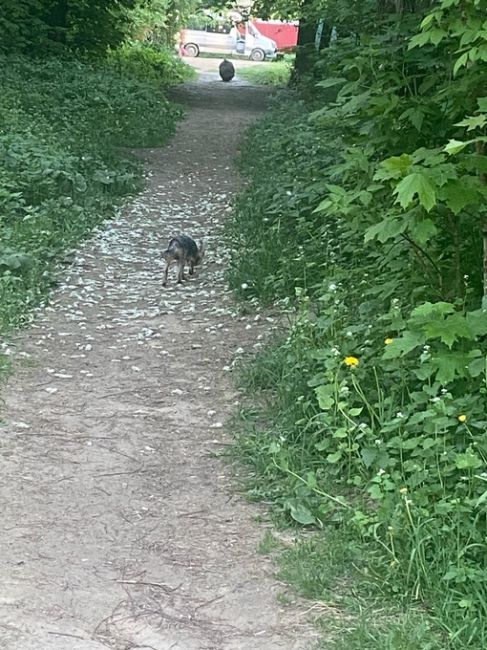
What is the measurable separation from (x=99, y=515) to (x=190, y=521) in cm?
44

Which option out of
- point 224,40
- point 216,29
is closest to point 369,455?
point 224,40

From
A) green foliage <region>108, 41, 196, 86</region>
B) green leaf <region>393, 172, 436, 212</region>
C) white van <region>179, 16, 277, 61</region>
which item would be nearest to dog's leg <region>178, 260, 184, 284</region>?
green leaf <region>393, 172, 436, 212</region>

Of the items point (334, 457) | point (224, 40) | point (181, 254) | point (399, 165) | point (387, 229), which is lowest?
point (224, 40)

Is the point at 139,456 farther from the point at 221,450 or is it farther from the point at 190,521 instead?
the point at 190,521

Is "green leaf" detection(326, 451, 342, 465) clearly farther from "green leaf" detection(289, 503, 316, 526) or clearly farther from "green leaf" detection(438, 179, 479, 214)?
"green leaf" detection(438, 179, 479, 214)

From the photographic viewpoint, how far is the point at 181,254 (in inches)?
332

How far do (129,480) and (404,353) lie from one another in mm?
1614

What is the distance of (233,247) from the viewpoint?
9250mm

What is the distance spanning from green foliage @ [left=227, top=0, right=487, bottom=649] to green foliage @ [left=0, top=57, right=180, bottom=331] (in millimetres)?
2686

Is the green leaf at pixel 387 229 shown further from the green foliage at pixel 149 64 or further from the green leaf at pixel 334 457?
the green foliage at pixel 149 64

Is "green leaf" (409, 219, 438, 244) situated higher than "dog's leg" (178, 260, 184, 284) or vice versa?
"green leaf" (409, 219, 438, 244)

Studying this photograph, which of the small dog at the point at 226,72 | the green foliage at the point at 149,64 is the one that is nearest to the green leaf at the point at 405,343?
the green foliage at the point at 149,64

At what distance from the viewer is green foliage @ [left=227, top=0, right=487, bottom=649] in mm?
3678

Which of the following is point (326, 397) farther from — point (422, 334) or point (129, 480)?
point (129, 480)
